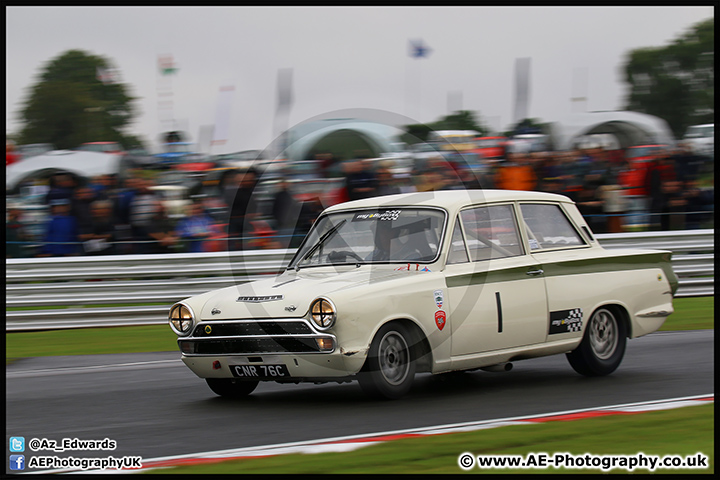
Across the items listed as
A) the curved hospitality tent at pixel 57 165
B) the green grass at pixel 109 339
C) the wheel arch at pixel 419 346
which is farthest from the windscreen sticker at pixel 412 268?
the curved hospitality tent at pixel 57 165

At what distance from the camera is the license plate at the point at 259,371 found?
5824mm

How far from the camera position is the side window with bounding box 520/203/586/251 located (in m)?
7.17

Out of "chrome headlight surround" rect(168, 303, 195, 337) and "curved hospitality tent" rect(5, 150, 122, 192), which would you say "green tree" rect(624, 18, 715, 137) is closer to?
"curved hospitality tent" rect(5, 150, 122, 192)

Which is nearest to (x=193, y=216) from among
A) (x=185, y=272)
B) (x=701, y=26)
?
(x=185, y=272)

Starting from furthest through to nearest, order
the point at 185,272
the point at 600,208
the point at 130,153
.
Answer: the point at 130,153 < the point at 600,208 < the point at 185,272

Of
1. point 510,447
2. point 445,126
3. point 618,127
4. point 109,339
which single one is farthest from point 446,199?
point 618,127

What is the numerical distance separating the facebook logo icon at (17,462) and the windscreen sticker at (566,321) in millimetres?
3932

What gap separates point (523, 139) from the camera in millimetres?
13578

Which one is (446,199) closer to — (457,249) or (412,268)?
(457,249)

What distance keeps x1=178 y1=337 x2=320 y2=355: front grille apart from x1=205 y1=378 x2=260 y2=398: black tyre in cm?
45

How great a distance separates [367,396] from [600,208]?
7.74 m

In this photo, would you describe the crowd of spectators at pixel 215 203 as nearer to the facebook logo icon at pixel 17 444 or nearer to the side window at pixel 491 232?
the side window at pixel 491 232

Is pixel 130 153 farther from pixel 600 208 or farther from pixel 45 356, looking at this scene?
pixel 600 208

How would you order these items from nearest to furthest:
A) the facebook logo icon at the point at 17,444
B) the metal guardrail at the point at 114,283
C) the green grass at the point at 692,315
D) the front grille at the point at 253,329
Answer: the facebook logo icon at the point at 17,444 → the front grille at the point at 253,329 → the green grass at the point at 692,315 → the metal guardrail at the point at 114,283
